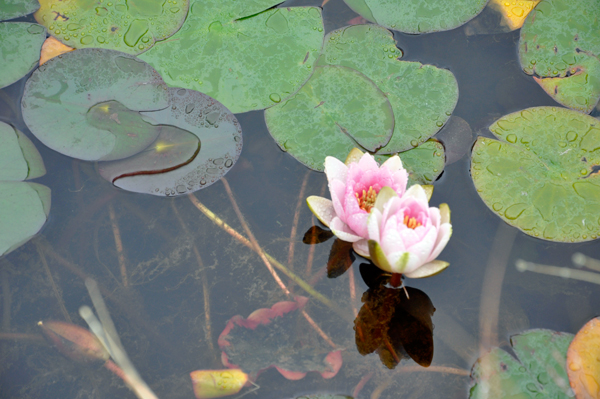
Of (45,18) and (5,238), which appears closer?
(5,238)

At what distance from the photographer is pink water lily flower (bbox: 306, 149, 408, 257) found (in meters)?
1.92

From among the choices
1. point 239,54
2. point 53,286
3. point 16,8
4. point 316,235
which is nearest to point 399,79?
point 239,54

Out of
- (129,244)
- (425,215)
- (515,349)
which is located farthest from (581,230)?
(129,244)

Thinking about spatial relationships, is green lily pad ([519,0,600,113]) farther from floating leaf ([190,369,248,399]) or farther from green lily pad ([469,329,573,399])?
floating leaf ([190,369,248,399])

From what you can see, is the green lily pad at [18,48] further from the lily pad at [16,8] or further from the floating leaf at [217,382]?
the floating leaf at [217,382]

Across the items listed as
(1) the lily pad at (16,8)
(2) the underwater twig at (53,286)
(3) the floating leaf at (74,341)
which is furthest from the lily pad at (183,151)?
(1) the lily pad at (16,8)

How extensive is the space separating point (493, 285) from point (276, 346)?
119 centimetres

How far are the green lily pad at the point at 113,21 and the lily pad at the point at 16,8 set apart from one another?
0.08 metres

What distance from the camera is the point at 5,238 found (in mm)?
2066

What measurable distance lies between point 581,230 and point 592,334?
0.54m

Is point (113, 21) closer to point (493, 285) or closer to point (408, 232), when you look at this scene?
point (408, 232)

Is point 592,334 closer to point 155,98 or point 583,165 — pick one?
point 583,165

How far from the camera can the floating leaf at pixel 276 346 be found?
1.88 metres

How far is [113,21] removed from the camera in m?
2.60
